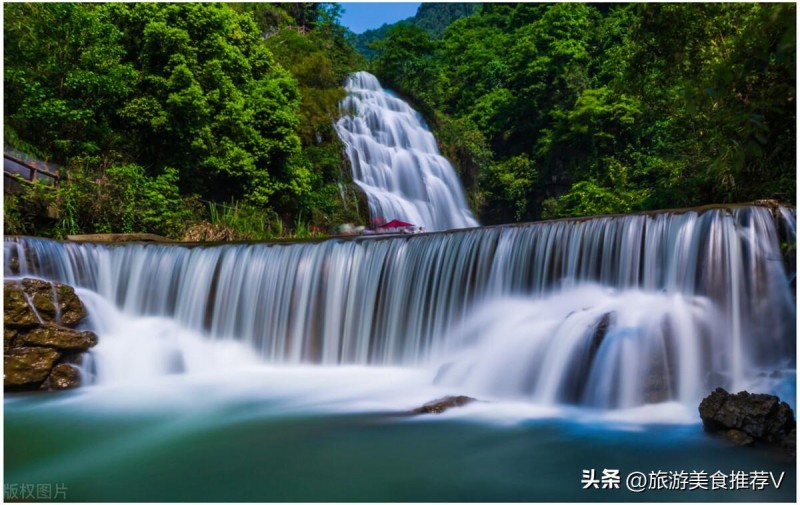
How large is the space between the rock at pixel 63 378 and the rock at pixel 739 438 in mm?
8671

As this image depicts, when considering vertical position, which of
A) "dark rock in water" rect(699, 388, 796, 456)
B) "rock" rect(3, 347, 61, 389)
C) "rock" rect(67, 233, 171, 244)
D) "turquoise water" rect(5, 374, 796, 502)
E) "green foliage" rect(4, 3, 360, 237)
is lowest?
"turquoise water" rect(5, 374, 796, 502)

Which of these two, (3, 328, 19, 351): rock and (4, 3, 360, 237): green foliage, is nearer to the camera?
(3, 328, 19, 351): rock

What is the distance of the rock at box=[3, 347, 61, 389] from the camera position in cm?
914

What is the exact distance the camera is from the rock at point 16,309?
367 inches

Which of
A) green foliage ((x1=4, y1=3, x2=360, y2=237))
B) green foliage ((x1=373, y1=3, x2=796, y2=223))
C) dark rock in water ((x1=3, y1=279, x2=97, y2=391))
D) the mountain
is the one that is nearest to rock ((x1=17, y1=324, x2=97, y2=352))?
dark rock in water ((x1=3, y1=279, x2=97, y2=391))

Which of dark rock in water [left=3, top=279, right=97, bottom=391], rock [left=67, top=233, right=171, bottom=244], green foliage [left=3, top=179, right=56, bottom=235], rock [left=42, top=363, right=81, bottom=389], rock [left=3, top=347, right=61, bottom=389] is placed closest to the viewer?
rock [left=3, top=347, right=61, bottom=389]

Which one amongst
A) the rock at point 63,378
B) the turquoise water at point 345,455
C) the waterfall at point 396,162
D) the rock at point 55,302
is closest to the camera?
the turquoise water at point 345,455

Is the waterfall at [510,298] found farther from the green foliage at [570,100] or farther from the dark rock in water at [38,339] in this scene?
the green foliage at [570,100]

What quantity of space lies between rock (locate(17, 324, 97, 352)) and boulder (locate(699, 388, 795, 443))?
28.2ft

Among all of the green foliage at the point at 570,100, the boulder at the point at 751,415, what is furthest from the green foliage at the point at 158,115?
the boulder at the point at 751,415

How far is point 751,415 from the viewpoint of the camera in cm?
621

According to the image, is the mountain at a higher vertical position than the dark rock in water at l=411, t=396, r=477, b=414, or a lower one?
higher

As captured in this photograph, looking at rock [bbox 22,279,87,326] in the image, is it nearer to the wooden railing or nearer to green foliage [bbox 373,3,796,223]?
the wooden railing

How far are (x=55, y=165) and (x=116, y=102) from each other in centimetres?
278
